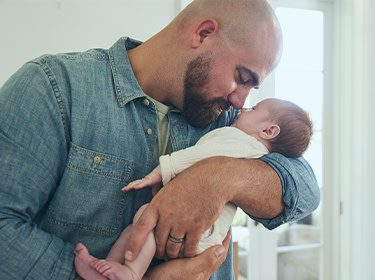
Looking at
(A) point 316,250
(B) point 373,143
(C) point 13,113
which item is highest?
(C) point 13,113

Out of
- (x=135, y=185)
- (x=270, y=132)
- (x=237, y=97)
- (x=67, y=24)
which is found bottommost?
(x=135, y=185)

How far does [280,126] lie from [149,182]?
0.53 meters

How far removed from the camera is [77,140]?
2.93ft

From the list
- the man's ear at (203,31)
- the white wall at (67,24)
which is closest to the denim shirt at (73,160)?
the man's ear at (203,31)

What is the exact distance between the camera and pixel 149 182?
939 mm

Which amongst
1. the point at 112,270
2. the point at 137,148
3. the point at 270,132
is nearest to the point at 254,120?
the point at 270,132

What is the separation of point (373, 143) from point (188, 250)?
6.81 ft

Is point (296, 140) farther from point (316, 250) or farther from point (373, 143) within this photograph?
point (316, 250)

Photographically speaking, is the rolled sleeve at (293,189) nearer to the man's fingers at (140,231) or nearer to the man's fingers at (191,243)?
the man's fingers at (191,243)

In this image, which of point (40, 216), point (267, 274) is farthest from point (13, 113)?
point (267, 274)

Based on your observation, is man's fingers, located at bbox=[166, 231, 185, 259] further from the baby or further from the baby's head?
the baby's head

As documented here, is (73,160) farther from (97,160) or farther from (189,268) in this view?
(189,268)

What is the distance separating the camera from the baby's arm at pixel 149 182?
36.4 inches

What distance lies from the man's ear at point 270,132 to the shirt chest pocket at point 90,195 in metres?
0.48
